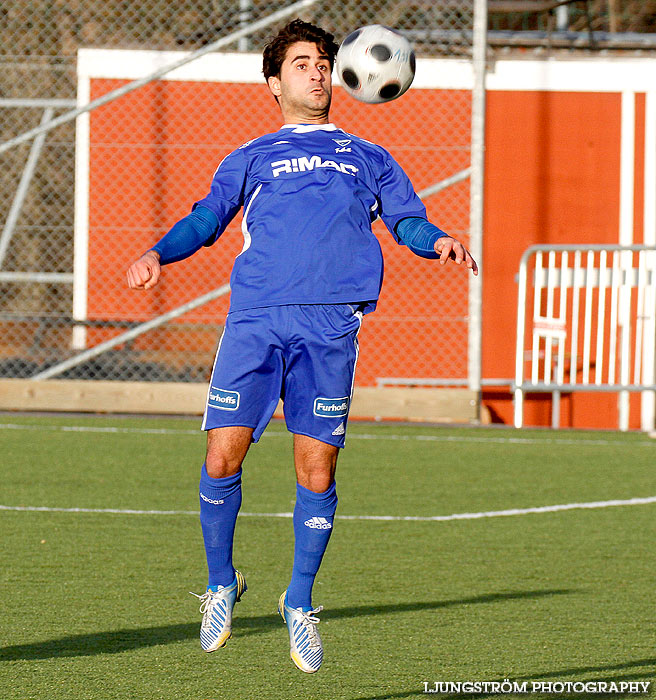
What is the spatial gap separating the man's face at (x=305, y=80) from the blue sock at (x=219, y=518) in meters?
1.22

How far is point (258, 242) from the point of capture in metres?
4.30

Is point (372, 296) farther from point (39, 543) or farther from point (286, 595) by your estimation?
point (39, 543)

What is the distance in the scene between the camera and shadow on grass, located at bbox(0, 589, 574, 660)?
454cm

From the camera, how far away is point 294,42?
4457 millimetres

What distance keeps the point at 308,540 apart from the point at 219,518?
11.6 inches

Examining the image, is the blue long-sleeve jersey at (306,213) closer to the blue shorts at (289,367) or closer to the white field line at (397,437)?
the blue shorts at (289,367)

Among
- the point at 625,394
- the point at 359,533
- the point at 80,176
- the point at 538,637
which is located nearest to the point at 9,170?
the point at 80,176

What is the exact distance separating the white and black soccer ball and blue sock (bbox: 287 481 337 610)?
152cm

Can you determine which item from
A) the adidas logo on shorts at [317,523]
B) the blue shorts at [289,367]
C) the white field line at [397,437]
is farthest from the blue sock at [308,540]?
the white field line at [397,437]

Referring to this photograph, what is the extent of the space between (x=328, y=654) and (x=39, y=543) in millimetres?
2214

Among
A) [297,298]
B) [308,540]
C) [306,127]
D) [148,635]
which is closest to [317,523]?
[308,540]

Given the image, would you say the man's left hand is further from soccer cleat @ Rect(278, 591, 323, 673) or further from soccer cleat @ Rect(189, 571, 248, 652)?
soccer cleat @ Rect(189, 571, 248, 652)

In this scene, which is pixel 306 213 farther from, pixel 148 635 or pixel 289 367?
pixel 148 635

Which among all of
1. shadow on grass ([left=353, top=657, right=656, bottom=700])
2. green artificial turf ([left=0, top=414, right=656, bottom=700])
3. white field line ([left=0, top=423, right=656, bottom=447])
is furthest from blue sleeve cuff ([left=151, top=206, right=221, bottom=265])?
white field line ([left=0, top=423, right=656, bottom=447])
